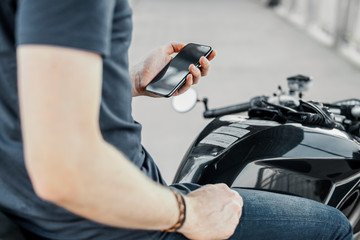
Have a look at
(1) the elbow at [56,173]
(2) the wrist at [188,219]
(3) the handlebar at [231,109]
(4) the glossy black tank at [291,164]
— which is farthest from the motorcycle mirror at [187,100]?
(1) the elbow at [56,173]

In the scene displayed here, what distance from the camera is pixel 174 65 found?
1.11m

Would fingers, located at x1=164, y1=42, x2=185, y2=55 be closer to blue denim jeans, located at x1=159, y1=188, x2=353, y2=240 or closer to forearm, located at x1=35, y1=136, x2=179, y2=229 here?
blue denim jeans, located at x1=159, y1=188, x2=353, y2=240

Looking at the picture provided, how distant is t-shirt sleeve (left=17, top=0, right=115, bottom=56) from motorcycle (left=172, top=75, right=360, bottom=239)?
64cm

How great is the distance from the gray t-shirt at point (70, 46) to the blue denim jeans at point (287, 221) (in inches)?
8.2

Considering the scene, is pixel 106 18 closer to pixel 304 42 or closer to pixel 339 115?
pixel 339 115

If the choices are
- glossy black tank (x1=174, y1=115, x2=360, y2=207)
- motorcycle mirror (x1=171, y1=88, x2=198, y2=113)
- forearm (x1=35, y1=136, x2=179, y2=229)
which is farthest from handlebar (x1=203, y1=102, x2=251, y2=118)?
forearm (x1=35, y1=136, x2=179, y2=229)

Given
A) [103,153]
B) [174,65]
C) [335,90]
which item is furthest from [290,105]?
[335,90]

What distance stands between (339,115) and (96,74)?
95 cm

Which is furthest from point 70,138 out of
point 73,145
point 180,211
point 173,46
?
point 173,46

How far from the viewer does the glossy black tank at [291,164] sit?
3.61ft

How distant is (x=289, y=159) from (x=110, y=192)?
1.95 ft

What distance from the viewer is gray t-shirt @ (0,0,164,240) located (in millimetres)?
550

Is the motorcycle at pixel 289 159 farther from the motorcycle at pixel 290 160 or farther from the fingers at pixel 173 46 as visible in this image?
the fingers at pixel 173 46

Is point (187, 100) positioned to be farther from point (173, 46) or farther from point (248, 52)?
point (248, 52)
